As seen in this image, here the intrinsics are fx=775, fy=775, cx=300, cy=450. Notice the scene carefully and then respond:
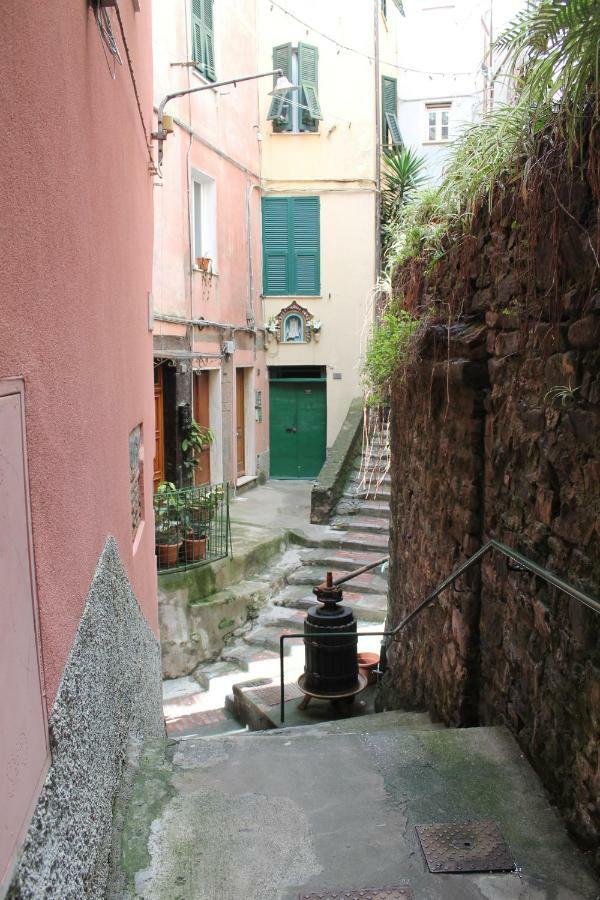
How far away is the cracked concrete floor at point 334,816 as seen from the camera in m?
2.40

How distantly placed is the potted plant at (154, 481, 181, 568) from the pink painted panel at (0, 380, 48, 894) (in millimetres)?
6197

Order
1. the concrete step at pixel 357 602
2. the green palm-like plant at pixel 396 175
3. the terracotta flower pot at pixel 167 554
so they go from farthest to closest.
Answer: the green palm-like plant at pixel 396 175 → the concrete step at pixel 357 602 → the terracotta flower pot at pixel 167 554

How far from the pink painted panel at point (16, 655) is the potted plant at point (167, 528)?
244 inches

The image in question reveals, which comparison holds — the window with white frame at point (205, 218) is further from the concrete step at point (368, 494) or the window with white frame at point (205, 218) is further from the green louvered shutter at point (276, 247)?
the concrete step at point (368, 494)

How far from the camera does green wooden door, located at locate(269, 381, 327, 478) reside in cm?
1516

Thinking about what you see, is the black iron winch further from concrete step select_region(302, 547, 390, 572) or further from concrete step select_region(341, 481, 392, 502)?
concrete step select_region(341, 481, 392, 502)

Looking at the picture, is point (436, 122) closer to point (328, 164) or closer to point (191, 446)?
point (328, 164)

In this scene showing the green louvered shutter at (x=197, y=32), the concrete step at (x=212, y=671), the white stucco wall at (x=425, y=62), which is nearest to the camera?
the concrete step at (x=212, y=671)

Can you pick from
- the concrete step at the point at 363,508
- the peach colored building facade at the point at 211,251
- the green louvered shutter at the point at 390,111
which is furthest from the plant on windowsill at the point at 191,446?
the green louvered shutter at the point at 390,111

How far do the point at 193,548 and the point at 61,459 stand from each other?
6087 millimetres

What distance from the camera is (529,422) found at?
3035mm

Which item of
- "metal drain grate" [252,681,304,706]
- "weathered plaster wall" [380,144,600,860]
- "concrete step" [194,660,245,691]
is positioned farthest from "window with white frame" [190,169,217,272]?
"weathered plaster wall" [380,144,600,860]

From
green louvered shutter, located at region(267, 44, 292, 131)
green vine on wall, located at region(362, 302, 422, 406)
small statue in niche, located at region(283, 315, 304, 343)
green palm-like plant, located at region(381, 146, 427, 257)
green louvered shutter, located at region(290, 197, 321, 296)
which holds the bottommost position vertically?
green vine on wall, located at region(362, 302, 422, 406)

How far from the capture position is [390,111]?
15531 mm
